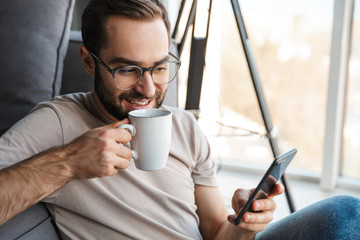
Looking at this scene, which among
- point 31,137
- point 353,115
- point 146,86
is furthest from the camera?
point 353,115

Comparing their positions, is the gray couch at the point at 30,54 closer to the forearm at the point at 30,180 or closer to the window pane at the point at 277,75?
the forearm at the point at 30,180

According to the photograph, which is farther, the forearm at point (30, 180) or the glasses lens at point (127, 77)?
the glasses lens at point (127, 77)

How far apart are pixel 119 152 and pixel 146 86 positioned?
0.85 ft

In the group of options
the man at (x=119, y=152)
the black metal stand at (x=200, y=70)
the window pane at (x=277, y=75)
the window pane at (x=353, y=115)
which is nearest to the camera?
the man at (x=119, y=152)

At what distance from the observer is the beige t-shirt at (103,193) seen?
39.3 inches

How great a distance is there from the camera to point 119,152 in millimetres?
Answer: 884

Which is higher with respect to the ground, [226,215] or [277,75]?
[277,75]

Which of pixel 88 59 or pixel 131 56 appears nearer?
pixel 131 56

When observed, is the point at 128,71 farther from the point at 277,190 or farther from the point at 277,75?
the point at 277,75

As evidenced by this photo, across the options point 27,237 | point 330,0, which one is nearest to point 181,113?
point 27,237

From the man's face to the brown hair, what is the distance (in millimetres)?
17

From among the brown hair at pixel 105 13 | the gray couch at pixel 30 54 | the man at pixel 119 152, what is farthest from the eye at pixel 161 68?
the gray couch at pixel 30 54

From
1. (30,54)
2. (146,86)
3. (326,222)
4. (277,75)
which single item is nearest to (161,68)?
(146,86)

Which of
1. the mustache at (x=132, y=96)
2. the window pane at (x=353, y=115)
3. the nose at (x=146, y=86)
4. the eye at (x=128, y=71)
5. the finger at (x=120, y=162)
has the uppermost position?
the eye at (x=128, y=71)
